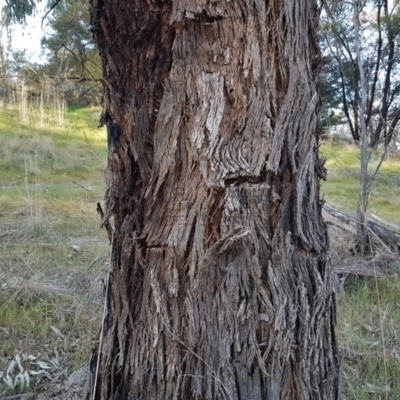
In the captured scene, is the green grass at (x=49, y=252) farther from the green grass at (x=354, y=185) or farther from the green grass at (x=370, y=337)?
the green grass at (x=354, y=185)

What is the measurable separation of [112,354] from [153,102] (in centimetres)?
57

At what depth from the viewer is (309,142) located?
3.39 ft

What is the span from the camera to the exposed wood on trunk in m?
3.01

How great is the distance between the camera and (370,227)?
124 inches

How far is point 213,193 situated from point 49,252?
7.49 ft

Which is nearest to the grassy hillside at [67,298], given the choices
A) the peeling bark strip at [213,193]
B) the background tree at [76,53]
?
the background tree at [76,53]

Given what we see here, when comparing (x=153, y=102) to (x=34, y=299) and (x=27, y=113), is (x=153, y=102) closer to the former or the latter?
(x=34, y=299)

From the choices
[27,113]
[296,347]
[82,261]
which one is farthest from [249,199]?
[27,113]

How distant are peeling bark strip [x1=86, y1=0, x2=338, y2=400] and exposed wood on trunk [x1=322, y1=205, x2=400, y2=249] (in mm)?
2151

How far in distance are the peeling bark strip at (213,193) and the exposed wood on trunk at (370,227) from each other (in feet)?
7.06

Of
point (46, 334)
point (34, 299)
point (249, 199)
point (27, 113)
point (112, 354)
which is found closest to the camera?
point (249, 199)

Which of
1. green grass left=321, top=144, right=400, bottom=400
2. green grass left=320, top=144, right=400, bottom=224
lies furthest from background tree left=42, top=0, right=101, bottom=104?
green grass left=320, top=144, right=400, bottom=224

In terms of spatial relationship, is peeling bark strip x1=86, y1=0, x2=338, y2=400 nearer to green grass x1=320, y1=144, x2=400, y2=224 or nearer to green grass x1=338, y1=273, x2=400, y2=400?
green grass x1=338, y1=273, x2=400, y2=400

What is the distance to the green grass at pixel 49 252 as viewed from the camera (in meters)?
1.92
